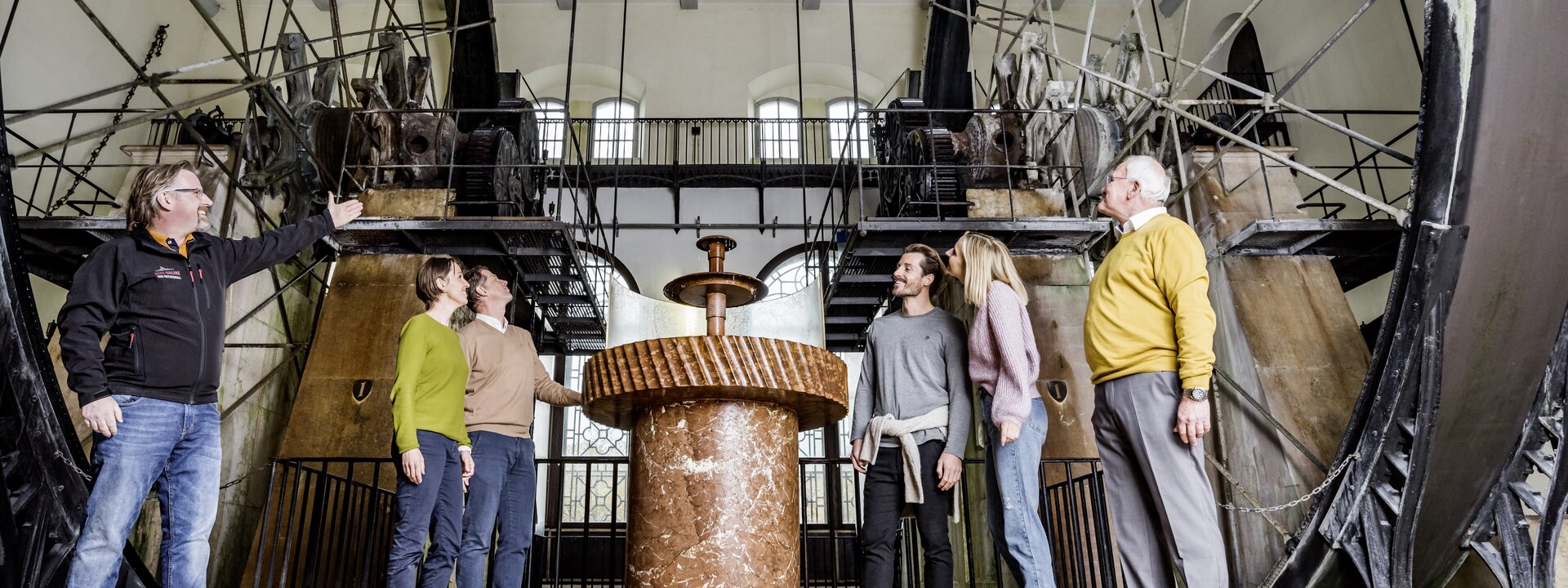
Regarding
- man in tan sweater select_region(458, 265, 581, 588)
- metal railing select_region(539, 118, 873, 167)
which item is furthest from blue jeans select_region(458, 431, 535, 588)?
metal railing select_region(539, 118, 873, 167)

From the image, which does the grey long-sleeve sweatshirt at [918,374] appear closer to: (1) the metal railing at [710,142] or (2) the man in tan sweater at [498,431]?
(2) the man in tan sweater at [498,431]

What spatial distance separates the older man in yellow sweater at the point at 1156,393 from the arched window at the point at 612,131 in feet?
32.8

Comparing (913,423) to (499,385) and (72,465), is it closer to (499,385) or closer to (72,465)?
(499,385)

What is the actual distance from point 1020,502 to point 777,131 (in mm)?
10428

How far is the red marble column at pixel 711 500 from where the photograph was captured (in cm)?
188

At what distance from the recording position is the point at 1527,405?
130 inches

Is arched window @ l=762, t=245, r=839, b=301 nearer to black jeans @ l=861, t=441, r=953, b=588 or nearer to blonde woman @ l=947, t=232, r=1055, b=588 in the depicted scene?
blonde woman @ l=947, t=232, r=1055, b=588

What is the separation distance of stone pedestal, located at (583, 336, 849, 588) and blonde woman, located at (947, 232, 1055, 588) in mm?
1039

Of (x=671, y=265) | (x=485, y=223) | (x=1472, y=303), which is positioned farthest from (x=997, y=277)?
(x=671, y=265)

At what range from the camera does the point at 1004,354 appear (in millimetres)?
2920

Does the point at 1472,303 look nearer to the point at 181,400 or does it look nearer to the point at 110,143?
the point at 181,400

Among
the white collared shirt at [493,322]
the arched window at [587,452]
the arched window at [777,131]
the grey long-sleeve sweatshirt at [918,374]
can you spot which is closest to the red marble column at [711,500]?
the grey long-sleeve sweatshirt at [918,374]

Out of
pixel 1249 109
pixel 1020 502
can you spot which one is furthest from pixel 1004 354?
pixel 1249 109

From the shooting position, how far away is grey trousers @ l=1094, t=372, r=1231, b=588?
241cm
